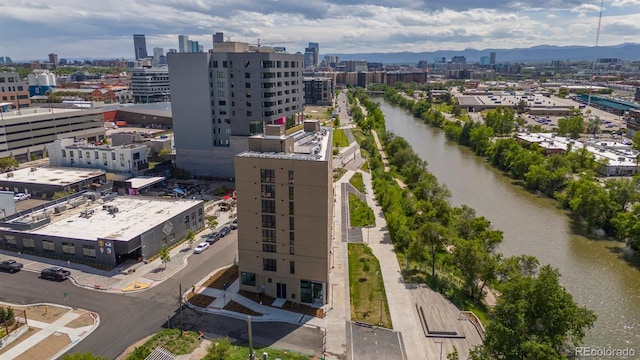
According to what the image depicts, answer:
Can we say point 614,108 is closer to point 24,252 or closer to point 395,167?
point 395,167

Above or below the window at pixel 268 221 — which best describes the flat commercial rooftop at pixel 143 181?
below

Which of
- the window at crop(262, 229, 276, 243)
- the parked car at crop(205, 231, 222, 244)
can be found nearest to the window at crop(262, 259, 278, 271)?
the window at crop(262, 229, 276, 243)

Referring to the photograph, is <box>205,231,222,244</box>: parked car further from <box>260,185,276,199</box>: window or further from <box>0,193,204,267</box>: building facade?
<box>260,185,276,199</box>: window

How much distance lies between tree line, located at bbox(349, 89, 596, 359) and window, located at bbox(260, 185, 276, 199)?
38.5ft

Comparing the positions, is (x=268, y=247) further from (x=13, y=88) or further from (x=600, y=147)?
(x=13, y=88)

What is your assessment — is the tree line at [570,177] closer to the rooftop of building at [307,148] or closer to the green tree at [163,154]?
the rooftop of building at [307,148]

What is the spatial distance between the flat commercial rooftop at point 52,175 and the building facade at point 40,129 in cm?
1142

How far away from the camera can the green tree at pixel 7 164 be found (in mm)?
59469

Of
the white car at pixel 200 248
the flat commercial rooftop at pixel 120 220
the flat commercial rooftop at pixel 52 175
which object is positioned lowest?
the white car at pixel 200 248

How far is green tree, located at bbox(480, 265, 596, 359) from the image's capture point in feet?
64.3

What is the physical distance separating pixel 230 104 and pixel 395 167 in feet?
88.1

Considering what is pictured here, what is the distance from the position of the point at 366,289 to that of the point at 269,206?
9.25 metres

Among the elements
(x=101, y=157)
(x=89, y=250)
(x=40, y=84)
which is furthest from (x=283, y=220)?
(x=40, y=84)

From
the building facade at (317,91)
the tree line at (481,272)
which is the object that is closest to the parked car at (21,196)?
the tree line at (481,272)
